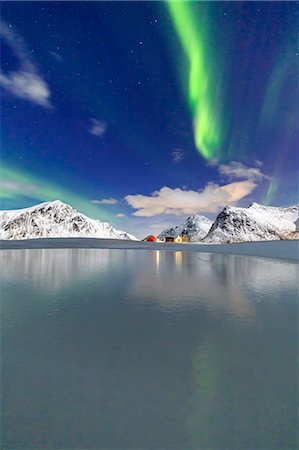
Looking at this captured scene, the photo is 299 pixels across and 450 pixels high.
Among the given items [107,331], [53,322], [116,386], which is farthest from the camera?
[53,322]

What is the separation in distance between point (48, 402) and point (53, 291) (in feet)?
19.3

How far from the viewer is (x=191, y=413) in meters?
Result: 2.77

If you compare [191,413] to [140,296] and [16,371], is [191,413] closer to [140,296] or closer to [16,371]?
[16,371]

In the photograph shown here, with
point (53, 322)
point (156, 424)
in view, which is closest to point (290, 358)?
point (156, 424)

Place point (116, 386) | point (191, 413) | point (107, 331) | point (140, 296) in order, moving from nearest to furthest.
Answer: point (191, 413), point (116, 386), point (107, 331), point (140, 296)

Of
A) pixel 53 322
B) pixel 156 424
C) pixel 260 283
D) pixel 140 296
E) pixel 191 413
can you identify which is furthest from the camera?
pixel 260 283

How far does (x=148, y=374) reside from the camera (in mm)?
3500

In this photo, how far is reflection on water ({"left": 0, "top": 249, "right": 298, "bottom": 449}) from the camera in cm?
252

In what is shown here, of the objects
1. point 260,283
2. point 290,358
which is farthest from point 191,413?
point 260,283

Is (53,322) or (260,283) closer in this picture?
(53,322)

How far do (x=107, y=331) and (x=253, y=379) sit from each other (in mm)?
2656

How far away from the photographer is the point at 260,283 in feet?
34.6

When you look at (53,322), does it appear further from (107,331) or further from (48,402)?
(48,402)

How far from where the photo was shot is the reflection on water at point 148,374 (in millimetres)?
2520
